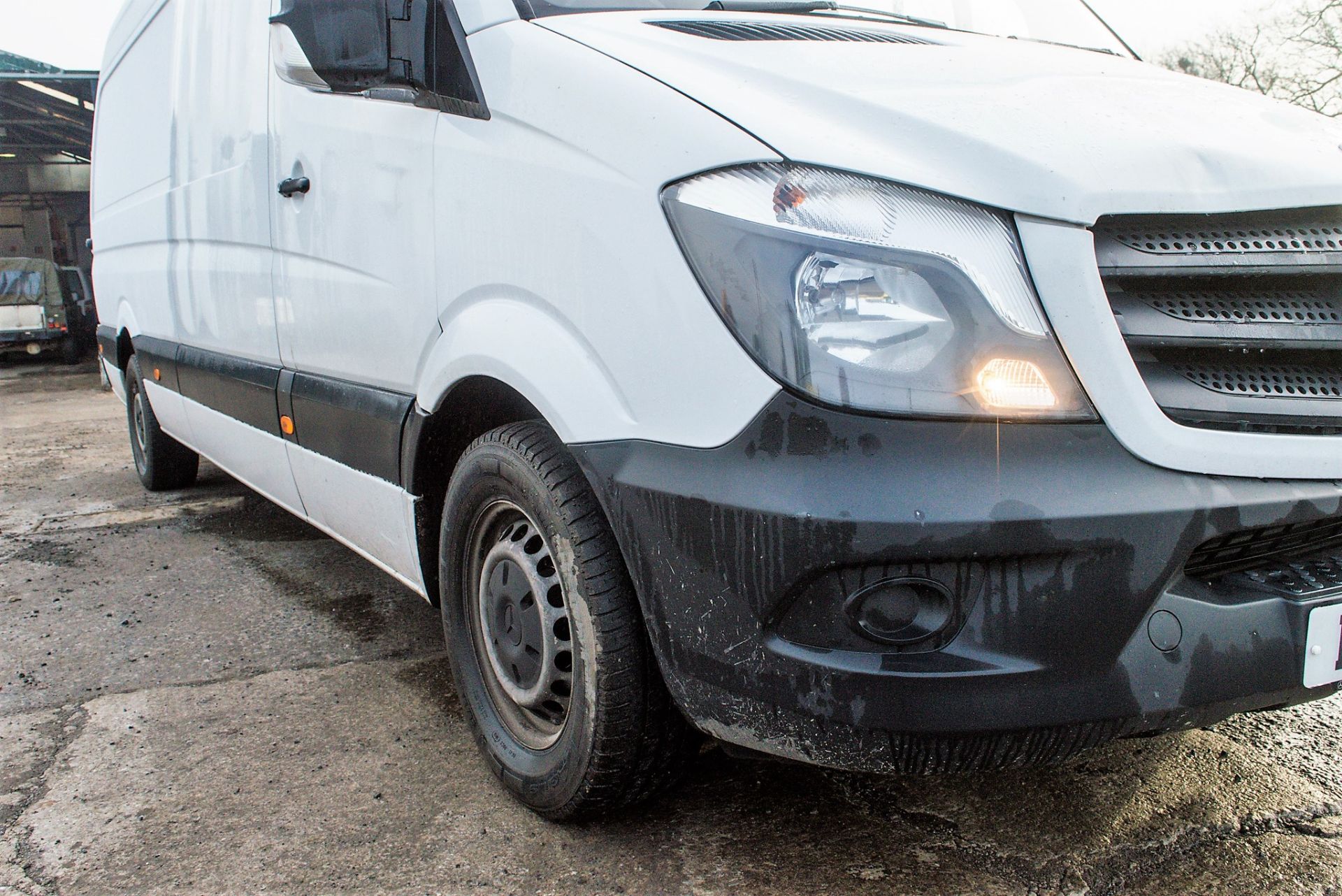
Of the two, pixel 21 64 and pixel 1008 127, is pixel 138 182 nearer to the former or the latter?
pixel 1008 127

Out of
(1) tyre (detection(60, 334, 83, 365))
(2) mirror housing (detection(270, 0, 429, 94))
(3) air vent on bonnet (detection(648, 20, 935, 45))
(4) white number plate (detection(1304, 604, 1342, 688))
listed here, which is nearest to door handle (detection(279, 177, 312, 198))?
(2) mirror housing (detection(270, 0, 429, 94))

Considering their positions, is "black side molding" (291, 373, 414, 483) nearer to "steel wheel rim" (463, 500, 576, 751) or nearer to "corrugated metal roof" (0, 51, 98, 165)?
"steel wheel rim" (463, 500, 576, 751)

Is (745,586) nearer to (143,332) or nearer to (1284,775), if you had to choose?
(1284,775)

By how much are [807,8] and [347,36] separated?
1.02 m

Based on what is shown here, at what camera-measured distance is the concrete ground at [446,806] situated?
1.90 meters

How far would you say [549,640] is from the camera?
201cm

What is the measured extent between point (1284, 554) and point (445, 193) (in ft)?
5.28

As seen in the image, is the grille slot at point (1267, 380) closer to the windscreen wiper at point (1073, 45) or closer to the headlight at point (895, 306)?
the headlight at point (895, 306)

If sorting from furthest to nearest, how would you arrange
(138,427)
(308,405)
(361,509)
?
(138,427), (308,405), (361,509)

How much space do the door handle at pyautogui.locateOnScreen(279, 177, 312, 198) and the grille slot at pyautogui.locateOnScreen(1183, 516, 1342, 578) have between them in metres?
2.15

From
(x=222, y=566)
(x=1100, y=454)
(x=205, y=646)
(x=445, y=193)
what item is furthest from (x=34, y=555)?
(x=1100, y=454)

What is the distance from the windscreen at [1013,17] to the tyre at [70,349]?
1645cm

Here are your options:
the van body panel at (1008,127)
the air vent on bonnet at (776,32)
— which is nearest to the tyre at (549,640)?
the van body panel at (1008,127)

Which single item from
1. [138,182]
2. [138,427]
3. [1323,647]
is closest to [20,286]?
[138,427]
